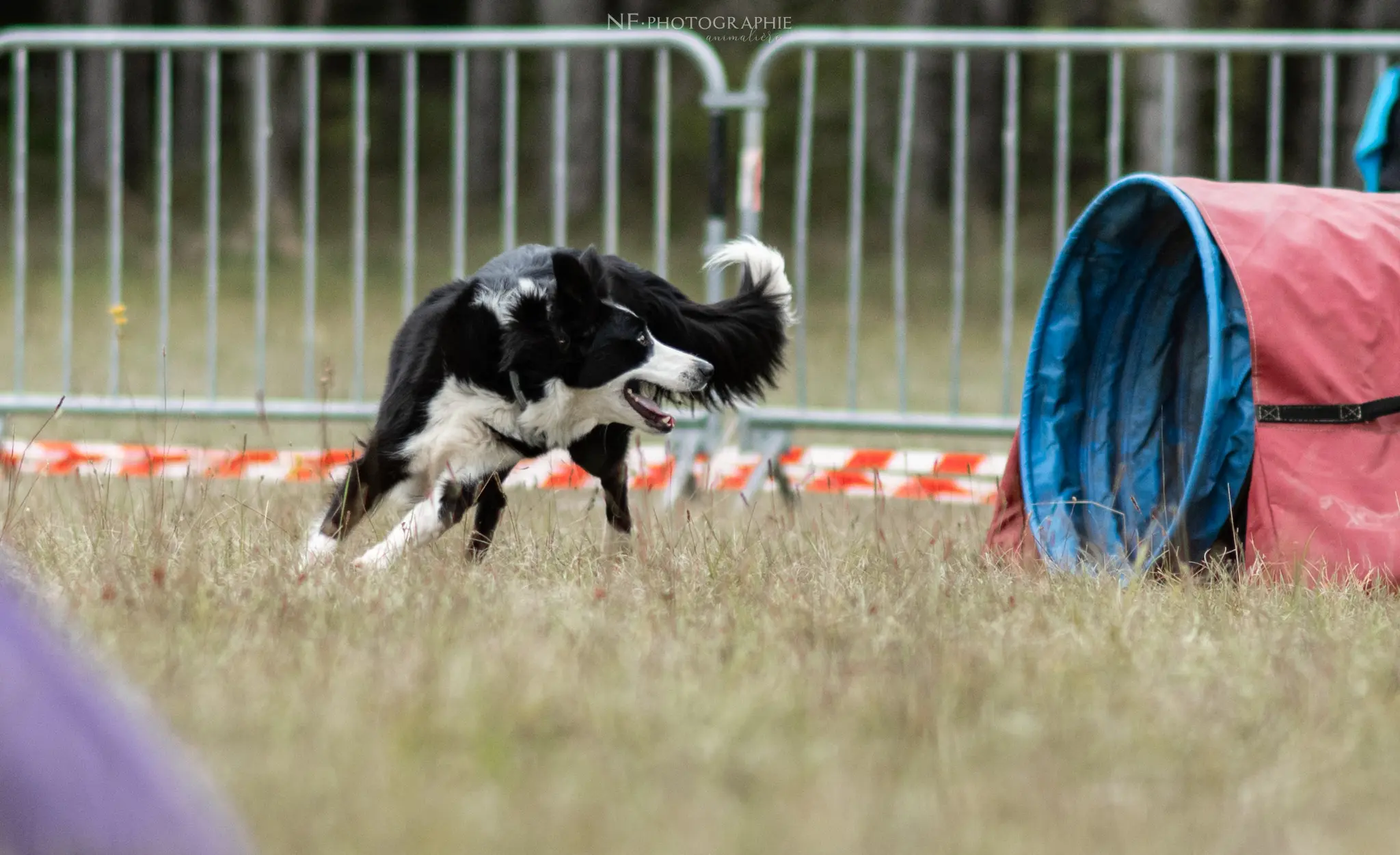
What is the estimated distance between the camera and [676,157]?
83.3ft

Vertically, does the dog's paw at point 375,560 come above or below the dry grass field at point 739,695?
below

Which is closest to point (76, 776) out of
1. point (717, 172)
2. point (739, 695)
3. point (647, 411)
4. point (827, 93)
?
point (739, 695)

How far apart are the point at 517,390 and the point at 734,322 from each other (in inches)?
30.8

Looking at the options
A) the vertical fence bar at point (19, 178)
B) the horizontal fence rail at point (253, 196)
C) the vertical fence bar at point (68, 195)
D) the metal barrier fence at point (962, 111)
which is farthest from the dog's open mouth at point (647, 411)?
the vertical fence bar at point (19, 178)

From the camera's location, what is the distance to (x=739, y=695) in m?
2.60

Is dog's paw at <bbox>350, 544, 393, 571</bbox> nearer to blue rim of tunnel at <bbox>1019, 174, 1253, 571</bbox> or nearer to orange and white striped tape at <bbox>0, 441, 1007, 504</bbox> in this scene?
orange and white striped tape at <bbox>0, 441, 1007, 504</bbox>

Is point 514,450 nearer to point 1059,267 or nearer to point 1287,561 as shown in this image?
point 1059,267

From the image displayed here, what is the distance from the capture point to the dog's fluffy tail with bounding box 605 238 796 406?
4.51m

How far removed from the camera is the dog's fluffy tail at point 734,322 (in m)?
4.51

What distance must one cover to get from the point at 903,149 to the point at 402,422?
3046 millimetres

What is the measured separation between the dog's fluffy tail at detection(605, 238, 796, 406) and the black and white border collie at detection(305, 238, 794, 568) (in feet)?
0.38

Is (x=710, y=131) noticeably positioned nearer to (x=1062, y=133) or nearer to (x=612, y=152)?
(x=612, y=152)

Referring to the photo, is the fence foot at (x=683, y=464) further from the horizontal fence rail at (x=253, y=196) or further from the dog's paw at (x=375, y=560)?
the dog's paw at (x=375, y=560)

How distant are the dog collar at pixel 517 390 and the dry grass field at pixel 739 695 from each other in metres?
0.36
